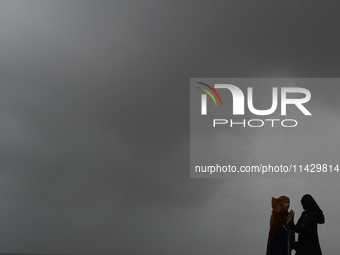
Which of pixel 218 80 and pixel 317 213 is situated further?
pixel 218 80

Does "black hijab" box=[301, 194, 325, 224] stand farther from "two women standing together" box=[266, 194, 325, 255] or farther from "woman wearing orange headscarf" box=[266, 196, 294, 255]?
"woman wearing orange headscarf" box=[266, 196, 294, 255]

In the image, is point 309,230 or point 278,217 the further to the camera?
point 278,217

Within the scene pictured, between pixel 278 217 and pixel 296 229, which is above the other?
pixel 278 217

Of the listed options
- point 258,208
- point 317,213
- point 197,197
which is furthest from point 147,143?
point 317,213

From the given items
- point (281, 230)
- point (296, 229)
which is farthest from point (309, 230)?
point (281, 230)

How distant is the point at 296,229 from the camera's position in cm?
422

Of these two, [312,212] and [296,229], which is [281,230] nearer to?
[296,229]

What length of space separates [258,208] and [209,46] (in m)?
3.03

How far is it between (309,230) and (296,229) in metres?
0.16

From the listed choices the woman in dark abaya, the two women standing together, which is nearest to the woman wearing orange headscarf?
the two women standing together

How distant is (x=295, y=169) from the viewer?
20.1 feet

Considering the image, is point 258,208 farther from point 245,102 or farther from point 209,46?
point 209,46

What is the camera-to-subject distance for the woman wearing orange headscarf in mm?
4227

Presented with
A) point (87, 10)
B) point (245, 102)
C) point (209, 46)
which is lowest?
point (245, 102)
